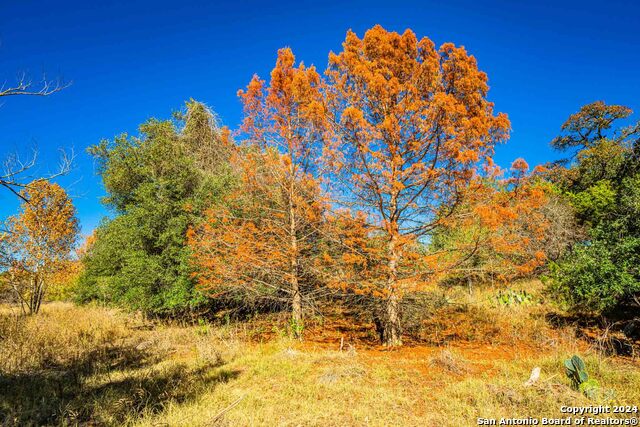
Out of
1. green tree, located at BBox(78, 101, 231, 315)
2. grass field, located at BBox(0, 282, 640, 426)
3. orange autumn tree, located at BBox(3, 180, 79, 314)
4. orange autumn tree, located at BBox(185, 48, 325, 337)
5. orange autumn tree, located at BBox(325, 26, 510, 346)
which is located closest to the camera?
grass field, located at BBox(0, 282, 640, 426)

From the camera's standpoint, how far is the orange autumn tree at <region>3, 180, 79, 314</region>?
14.5 metres

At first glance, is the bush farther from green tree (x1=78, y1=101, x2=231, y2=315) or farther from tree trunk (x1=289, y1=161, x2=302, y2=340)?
green tree (x1=78, y1=101, x2=231, y2=315)

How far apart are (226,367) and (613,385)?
796cm

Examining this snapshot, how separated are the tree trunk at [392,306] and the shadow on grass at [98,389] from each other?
452cm

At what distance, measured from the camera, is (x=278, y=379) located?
21.2 ft

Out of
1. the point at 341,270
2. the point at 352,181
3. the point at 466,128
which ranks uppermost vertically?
the point at 466,128

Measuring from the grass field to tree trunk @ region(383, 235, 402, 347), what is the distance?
435 millimetres

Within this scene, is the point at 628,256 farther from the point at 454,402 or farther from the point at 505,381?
the point at 454,402

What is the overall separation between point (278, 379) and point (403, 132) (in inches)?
277

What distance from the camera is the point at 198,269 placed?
11.7 meters

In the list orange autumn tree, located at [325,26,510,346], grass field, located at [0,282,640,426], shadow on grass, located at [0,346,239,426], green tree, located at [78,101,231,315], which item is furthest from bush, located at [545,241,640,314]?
green tree, located at [78,101,231,315]

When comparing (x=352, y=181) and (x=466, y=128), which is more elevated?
(x=466, y=128)

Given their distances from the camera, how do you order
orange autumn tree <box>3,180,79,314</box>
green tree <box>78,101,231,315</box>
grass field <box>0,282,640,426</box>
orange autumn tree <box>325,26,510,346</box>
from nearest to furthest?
1. grass field <box>0,282,640,426</box>
2. orange autumn tree <box>325,26,510,346</box>
3. green tree <box>78,101,231,315</box>
4. orange autumn tree <box>3,180,79,314</box>

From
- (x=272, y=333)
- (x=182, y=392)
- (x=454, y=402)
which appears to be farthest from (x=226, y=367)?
(x=454, y=402)
